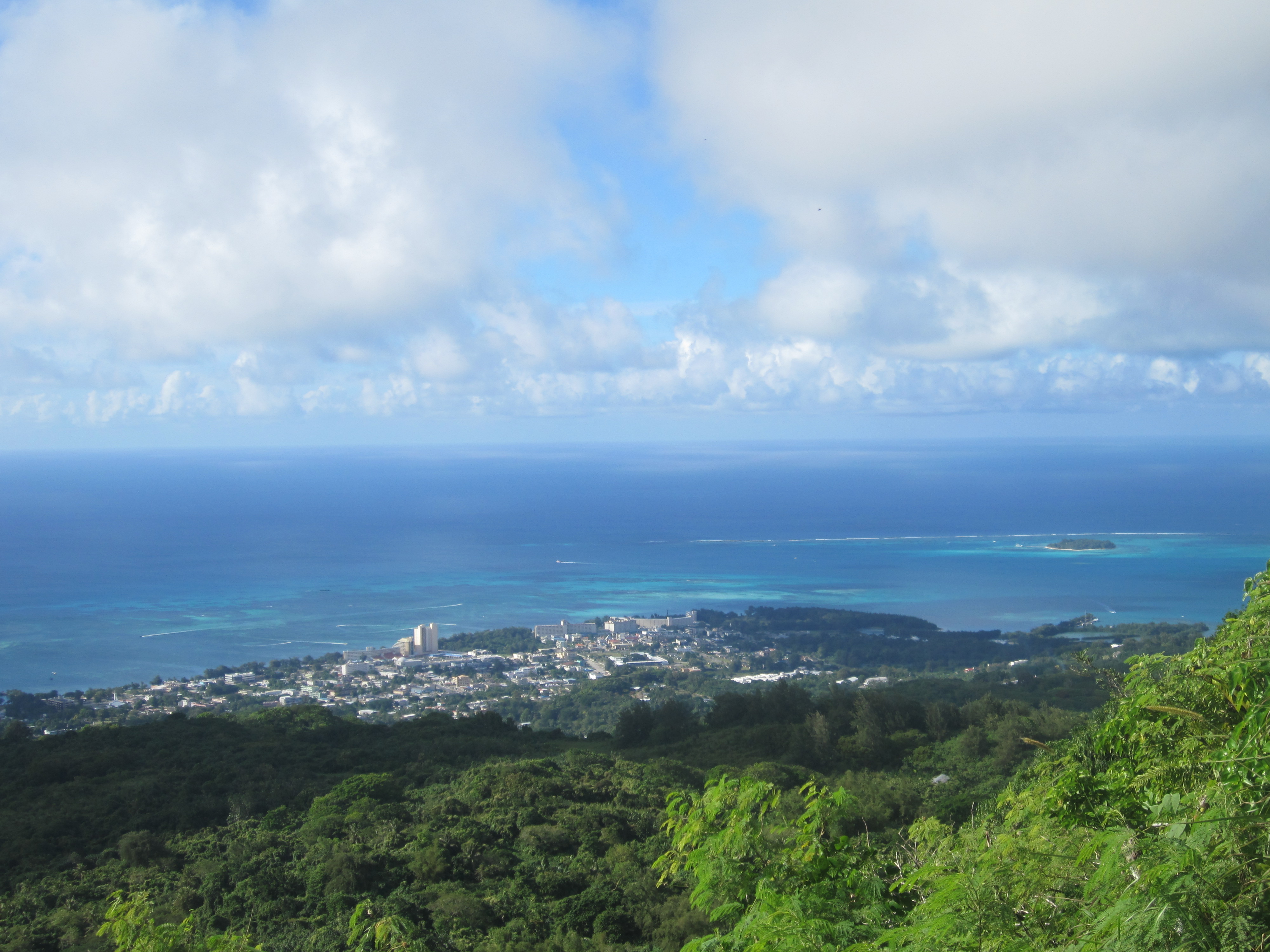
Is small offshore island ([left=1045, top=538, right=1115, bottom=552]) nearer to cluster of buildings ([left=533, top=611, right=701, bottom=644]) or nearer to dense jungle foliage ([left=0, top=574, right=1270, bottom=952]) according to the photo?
cluster of buildings ([left=533, top=611, right=701, bottom=644])

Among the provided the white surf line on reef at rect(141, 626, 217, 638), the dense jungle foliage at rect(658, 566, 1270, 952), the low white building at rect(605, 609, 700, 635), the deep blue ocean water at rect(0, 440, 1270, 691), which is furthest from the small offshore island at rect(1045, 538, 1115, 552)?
the dense jungle foliage at rect(658, 566, 1270, 952)

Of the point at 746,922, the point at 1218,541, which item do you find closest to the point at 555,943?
the point at 746,922

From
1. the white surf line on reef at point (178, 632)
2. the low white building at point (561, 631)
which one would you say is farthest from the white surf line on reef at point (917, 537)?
the white surf line on reef at point (178, 632)

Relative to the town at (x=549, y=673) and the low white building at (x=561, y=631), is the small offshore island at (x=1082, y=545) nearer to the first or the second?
the town at (x=549, y=673)

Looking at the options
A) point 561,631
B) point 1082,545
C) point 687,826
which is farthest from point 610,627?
point 1082,545

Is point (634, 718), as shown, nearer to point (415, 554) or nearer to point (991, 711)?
point (991, 711)
